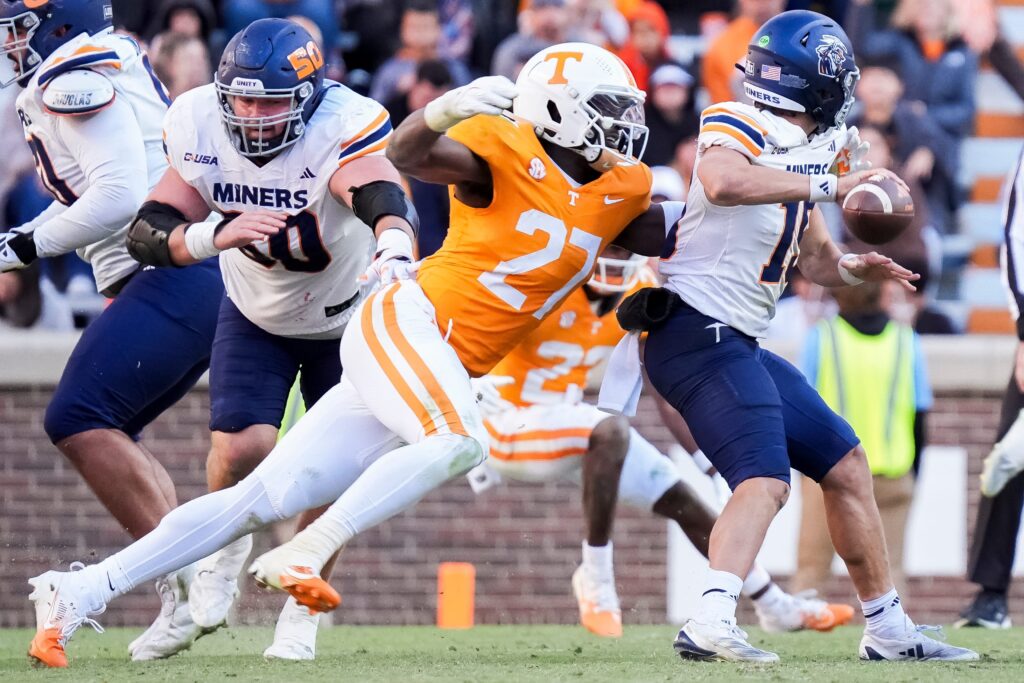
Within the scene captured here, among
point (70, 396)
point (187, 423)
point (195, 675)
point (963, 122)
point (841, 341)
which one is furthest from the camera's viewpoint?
point (963, 122)

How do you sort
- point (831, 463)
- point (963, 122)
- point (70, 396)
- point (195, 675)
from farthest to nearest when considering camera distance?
point (963, 122) < point (70, 396) < point (831, 463) < point (195, 675)

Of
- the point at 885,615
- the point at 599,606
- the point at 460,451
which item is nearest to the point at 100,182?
the point at 460,451

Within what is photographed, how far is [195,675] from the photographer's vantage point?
15.3ft

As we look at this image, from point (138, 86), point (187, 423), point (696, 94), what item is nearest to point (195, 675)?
point (138, 86)

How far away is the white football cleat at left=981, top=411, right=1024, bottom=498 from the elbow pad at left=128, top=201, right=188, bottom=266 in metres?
3.41

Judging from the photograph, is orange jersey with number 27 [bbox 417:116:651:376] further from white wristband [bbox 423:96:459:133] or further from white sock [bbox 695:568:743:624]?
white sock [bbox 695:568:743:624]

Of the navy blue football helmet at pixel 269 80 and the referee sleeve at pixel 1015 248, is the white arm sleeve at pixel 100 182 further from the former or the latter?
the referee sleeve at pixel 1015 248

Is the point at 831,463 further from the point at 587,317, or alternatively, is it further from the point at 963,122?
the point at 963,122

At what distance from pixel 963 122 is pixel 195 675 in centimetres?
660

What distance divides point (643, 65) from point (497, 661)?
5246mm

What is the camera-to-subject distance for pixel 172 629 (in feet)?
18.5

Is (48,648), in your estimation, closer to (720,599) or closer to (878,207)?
(720,599)

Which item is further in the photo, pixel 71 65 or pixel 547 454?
pixel 547 454

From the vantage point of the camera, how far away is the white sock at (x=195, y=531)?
15.1ft
